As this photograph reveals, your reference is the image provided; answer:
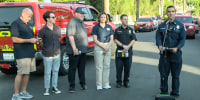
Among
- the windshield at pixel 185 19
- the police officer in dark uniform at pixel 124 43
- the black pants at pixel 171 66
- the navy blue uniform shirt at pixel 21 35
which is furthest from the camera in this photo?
the windshield at pixel 185 19

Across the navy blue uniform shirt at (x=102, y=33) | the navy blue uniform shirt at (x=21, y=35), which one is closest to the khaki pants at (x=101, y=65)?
the navy blue uniform shirt at (x=102, y=33)

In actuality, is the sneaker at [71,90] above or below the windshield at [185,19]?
below

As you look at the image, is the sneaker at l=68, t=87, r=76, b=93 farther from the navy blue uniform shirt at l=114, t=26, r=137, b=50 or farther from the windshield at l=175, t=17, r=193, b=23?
the windshield at l=175, t=17, r=193, b=23

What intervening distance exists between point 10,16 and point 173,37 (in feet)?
13.8

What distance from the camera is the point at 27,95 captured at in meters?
5.82

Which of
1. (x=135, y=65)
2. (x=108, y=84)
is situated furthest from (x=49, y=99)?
(x=135, y=65)

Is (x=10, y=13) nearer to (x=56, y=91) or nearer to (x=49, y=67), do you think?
(x=49, y=67)

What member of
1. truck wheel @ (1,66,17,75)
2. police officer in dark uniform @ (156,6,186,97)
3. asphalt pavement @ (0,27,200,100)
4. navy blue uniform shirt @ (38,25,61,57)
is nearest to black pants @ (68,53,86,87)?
asphalt pavement @ (0,27,200,100)

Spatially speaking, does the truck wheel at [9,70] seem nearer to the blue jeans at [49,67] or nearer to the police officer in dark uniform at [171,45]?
the blue jeans at [49,67]

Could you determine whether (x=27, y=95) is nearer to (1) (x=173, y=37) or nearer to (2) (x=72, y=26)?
(2) (x=72, y=26)

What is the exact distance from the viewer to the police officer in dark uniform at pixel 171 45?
545 centimetres

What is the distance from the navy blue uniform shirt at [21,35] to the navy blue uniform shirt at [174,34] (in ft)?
8.98

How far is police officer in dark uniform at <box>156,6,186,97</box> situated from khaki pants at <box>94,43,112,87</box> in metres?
1.39

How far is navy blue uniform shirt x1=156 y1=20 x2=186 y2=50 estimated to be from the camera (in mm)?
5457
